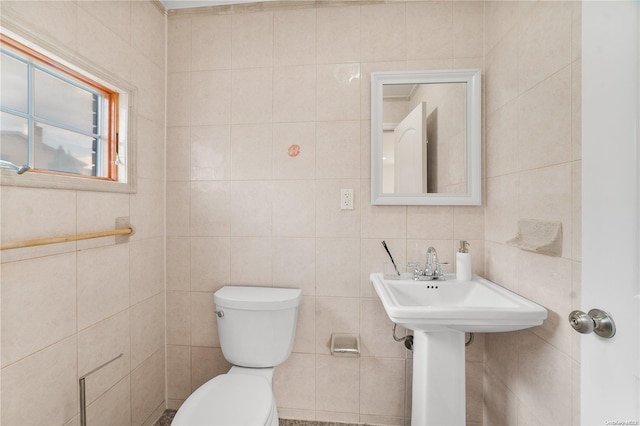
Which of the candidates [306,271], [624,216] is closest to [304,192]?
[306,271]

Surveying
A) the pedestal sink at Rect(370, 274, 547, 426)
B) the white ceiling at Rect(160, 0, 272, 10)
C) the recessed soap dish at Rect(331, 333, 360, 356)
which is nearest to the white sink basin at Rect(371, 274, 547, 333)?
the pedestal sink at Rect(370, 274, 547, 426)

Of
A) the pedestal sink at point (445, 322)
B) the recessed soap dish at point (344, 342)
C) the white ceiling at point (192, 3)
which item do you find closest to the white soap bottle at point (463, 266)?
the pedestal sink at point (445, 322)

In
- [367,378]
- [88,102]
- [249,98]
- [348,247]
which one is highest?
[249,98]

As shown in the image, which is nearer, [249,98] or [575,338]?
[575,338]

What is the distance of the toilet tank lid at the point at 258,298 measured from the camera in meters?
1.34

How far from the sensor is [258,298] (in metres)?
1.37

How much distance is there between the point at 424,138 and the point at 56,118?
1.58 metres

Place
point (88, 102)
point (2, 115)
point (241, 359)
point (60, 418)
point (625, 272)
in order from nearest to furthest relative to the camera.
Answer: point (625, 272), point (2, 115), point (60, 418), point (88, 102), point (241, 359)

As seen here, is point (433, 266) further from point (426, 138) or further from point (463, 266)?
point (426, 138)

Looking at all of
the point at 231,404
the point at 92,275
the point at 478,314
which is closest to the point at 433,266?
the point at 478,314

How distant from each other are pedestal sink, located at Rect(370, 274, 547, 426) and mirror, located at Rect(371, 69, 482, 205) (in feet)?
1.38

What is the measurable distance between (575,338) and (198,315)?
1658 millimetres

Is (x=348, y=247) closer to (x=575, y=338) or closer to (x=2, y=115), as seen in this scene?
(x=575, y=338)

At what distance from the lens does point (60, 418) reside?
1020 mm
